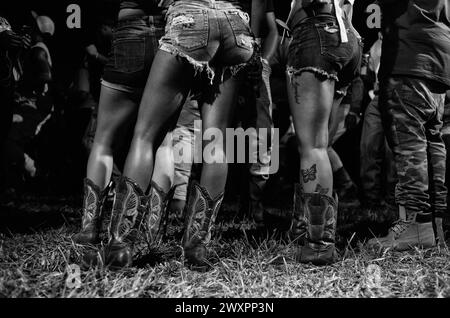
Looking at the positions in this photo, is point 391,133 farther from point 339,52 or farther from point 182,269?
point 182,269

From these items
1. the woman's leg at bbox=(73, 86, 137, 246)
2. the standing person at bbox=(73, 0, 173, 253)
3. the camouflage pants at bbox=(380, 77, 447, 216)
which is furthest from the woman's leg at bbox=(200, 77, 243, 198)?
the camouflage pants at bbox=(380, 77, 447, 216)

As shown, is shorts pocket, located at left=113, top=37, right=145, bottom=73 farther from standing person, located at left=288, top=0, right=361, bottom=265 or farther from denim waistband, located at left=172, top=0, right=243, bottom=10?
standing person, located at left=288, top=0, right=361, bottom=265

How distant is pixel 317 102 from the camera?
7.73 feet

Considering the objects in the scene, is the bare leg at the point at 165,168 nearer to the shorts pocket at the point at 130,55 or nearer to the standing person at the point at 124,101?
the standing person at the point at 124,101

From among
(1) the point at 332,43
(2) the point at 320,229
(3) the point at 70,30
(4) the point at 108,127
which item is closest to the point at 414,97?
(1) the point at 332,43

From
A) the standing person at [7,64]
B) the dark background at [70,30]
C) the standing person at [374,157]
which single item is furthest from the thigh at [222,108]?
the dark background at [70,30]

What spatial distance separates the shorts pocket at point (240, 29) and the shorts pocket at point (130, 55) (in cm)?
46

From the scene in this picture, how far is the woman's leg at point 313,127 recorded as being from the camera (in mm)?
2355

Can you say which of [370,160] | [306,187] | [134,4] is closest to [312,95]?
[306,187]

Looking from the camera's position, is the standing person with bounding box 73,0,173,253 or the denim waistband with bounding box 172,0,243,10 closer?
the denim waistband with bounding box 172,0,243,10

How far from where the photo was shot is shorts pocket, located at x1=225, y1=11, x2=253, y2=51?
2264 mm

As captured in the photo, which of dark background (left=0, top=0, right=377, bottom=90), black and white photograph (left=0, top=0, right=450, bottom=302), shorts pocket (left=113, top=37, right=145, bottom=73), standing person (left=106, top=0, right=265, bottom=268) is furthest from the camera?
dark background (left=0, top=0, right=377, bottom=90)

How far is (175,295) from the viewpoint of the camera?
188 cm

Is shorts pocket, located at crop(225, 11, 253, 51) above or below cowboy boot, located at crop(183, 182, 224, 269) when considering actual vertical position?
above
